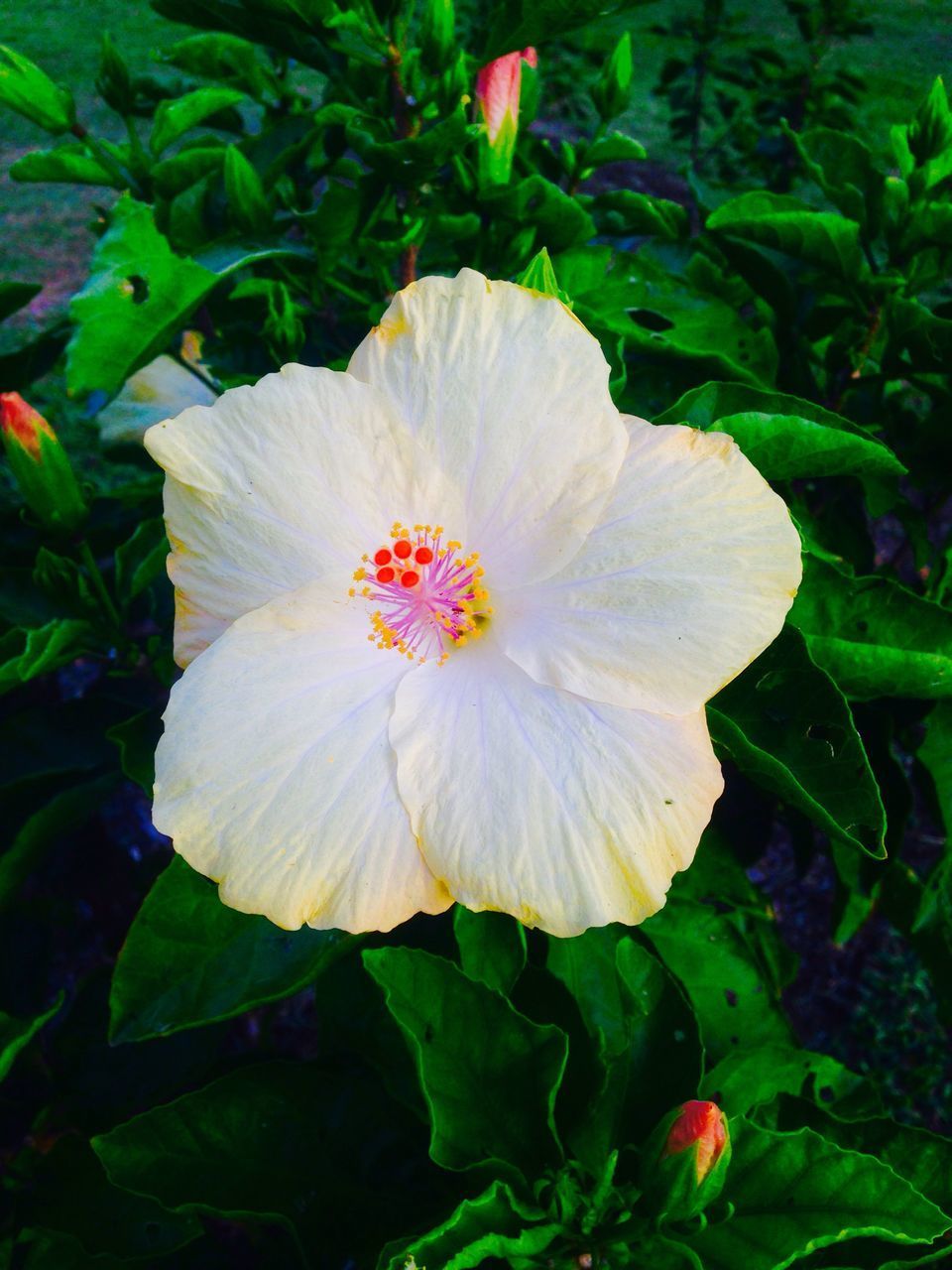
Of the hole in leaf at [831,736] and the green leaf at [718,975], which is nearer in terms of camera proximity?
the hole in leaf at [831,736]

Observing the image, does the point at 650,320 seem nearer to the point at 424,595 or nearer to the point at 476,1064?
the point at 424,595

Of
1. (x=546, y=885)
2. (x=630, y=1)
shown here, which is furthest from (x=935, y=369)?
(x=546, y=885)

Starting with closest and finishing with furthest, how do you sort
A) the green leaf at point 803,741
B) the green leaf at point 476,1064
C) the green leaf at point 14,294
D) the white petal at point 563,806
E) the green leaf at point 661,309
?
the white petal at point 563,806
the green leaf at point 803,741
the green leaf at point 476,1064
the green leaf at point 661,309
the green leaf at point 14,294

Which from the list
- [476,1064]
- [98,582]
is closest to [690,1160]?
[476,1064]

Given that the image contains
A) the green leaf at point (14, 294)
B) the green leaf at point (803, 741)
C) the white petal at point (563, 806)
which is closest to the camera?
the white petal at point (563, 806)

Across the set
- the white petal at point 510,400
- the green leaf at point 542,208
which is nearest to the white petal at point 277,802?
the white petal at point 510,400

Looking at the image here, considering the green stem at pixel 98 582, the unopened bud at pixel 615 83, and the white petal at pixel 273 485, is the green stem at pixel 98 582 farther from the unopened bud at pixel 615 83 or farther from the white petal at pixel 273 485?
the unopened bud at pixel 615 83

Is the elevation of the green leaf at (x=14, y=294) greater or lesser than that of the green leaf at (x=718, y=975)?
greater
